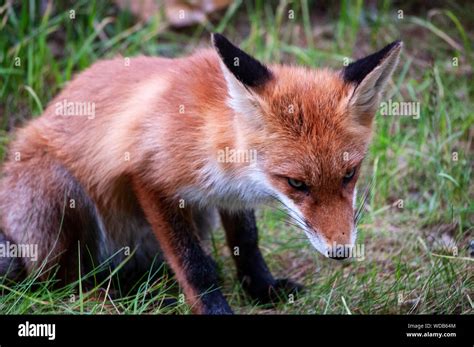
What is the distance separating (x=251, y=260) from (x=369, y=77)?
157cm

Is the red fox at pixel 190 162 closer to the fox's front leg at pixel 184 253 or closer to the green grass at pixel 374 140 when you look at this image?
the fox's front leg at pixel 184 253

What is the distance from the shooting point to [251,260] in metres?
4.81

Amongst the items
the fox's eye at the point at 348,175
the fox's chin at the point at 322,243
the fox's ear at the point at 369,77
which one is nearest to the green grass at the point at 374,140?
the fox's chin at the point at 322,243

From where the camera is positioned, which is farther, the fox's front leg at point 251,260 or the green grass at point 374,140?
the fox's front leg at point 251,260

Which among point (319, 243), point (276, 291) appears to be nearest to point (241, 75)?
point (319, 243)

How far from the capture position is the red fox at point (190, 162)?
149 inches

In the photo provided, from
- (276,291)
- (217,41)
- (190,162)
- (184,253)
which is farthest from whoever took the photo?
(276,291)

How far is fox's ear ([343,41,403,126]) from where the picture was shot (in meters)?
Answer: 3.81

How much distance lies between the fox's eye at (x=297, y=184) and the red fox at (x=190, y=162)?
2 cm

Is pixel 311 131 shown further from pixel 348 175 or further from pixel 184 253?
pixel 184 253

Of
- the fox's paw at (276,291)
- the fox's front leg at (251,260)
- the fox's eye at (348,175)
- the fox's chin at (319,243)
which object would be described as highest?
the fox's eye at (348,175)

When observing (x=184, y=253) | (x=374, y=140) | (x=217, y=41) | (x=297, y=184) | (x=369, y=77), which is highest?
(x=217, y=41)
